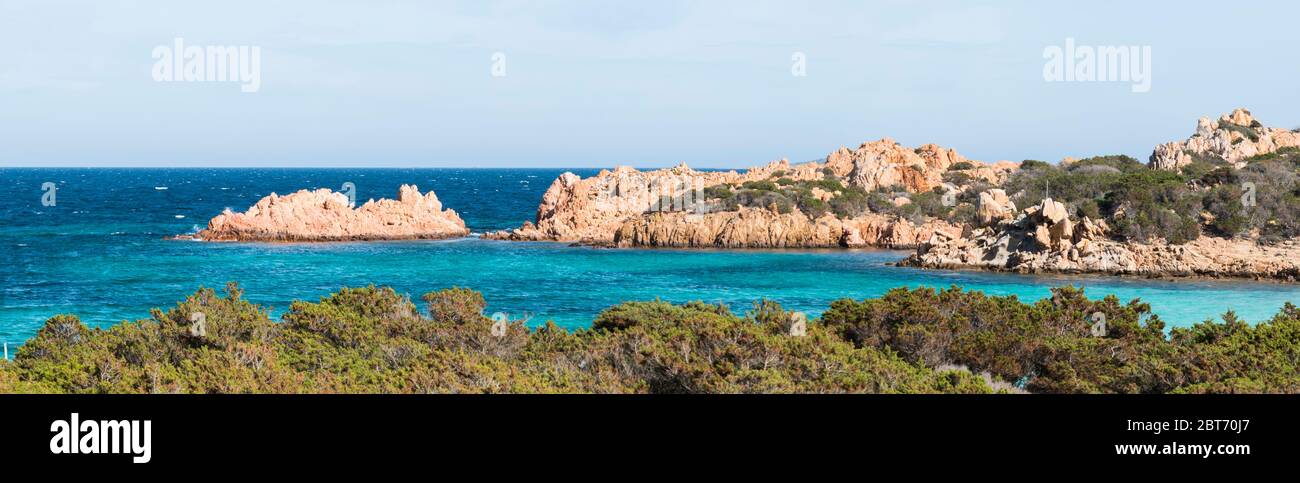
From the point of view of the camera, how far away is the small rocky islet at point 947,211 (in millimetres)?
45750

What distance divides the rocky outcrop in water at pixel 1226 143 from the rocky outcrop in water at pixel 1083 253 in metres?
22.5

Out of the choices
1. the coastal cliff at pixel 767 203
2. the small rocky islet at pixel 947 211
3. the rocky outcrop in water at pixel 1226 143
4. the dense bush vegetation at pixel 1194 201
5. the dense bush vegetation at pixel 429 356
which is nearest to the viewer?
the dense bush vegetation at pixel 429 356

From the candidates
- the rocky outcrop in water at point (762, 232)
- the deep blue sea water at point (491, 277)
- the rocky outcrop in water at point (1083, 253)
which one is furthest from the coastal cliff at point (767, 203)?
the rocky outcrop in water at point (1083, 253)

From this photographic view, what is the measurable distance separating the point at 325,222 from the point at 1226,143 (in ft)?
186

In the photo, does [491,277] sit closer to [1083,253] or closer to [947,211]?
[1083,253]

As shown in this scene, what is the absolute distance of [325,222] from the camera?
63469 millimetres

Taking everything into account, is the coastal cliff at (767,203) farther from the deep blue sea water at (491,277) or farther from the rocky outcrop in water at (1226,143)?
the rocky outcrop in water at (1226,143)

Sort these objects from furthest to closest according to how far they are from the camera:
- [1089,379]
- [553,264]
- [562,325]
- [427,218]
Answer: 1. [427,218]
2. [553,264]
3. [562,325]
4. [1089,379]

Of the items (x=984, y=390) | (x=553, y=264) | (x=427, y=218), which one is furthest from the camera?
(x=427, y=218)

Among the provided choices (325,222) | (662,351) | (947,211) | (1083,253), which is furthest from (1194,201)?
(325,222)
